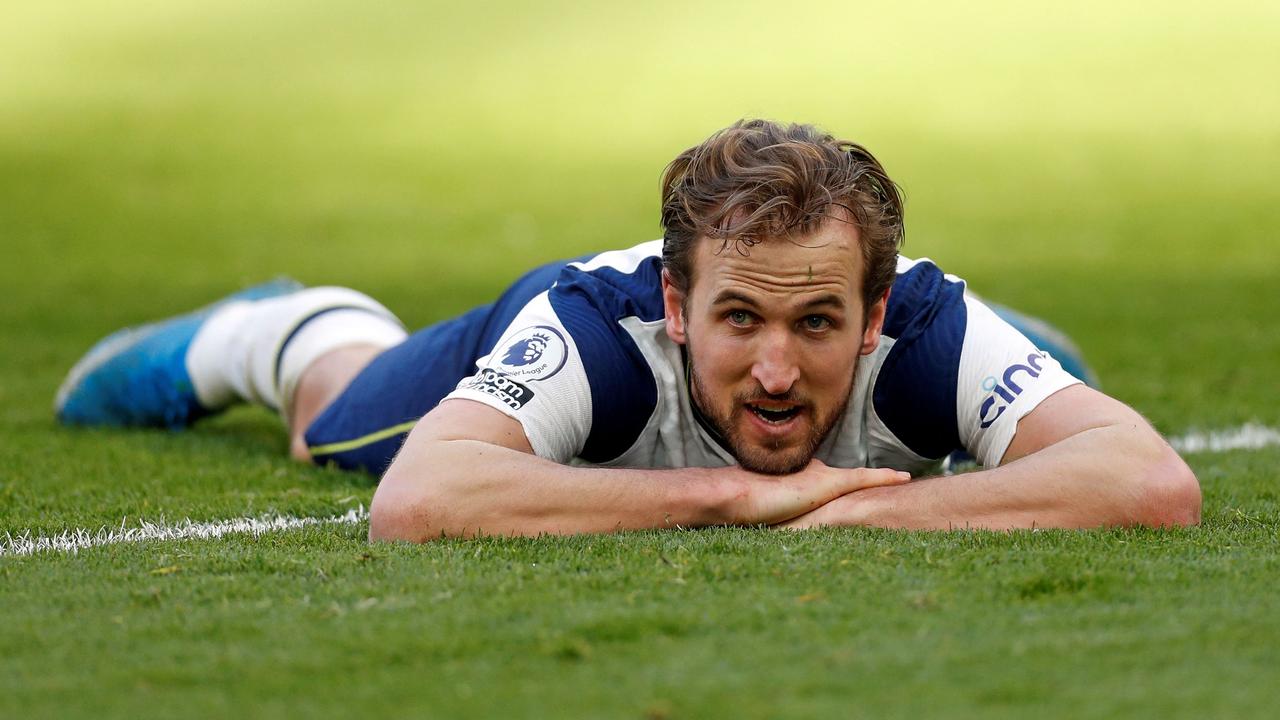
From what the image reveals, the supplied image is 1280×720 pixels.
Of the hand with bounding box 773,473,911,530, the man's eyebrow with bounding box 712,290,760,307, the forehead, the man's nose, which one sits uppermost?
the forehead

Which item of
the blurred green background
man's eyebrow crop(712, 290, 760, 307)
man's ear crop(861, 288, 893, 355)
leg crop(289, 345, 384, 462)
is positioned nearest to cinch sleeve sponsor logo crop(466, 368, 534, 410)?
man's eyebrow crop(712, 290, 760, 307)

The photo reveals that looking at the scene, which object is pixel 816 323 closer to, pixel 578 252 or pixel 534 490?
pixel 534 490

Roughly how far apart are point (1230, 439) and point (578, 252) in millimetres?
7436

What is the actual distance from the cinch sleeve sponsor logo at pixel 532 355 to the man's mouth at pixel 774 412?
1.65 feet

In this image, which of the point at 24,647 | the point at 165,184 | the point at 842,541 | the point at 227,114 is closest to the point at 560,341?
the point at 842,541

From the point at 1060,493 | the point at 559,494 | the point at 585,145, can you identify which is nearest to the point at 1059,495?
the point at 1060,493

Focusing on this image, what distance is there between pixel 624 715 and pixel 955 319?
2019 millimetres

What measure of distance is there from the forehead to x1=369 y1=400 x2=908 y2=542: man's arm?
0.45 meters

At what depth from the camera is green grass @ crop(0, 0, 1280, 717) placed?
2596mm

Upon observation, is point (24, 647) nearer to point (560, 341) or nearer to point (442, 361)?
point (560, 341)

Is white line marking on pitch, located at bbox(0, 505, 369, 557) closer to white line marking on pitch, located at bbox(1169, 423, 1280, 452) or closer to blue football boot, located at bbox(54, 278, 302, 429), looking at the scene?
blue football boot, located at bbox(54, 278, 302, 429)

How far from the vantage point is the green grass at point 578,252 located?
102 inches

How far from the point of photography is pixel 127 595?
10.2 ft

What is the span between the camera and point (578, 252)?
500 inches
